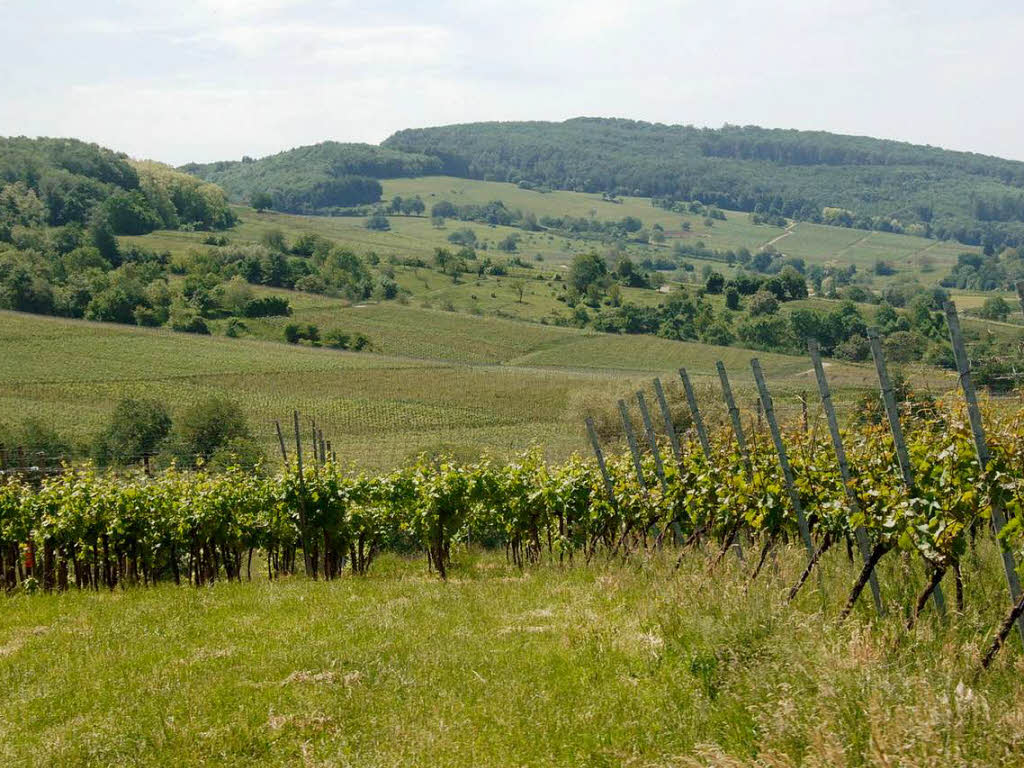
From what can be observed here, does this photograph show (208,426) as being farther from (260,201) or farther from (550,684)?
(260,201)

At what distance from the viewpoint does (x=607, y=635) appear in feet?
27.4

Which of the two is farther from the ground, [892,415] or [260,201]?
[260,201]

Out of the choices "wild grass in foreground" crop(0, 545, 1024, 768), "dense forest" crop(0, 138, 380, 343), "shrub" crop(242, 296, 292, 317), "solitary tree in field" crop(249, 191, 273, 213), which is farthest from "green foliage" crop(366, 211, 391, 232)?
"wild grass in foreground" crop(0, 545, 1024, 768)

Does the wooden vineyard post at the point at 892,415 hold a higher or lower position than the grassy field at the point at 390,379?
higher

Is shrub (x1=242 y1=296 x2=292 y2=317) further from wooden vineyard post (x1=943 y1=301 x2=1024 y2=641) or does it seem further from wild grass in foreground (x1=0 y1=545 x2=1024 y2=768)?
wooden vineyard post (x1=943 y1=301 x2=1024 y2=641)

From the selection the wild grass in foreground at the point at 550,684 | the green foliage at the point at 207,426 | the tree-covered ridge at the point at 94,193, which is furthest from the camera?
the tree-covered ridge at the point at 94,193

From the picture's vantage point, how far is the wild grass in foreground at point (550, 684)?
205 inches

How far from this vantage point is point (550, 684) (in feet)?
23.9

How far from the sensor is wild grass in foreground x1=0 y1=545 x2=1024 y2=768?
521 centimetres

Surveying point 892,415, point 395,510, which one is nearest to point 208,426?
point 395,510

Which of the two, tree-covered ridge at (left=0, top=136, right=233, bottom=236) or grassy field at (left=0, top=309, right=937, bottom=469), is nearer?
grassy field at (left=0, top=309, right=937, bottom=469)

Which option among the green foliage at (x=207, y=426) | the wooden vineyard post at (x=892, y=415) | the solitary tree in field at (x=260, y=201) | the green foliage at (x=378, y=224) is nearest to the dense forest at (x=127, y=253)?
the solitary tree in field at (x=260, y=201)

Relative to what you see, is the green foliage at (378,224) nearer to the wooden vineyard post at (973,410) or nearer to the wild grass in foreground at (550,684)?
the wild grass in foreground at (550,684)

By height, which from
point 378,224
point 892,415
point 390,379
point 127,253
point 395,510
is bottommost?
point 390,379
